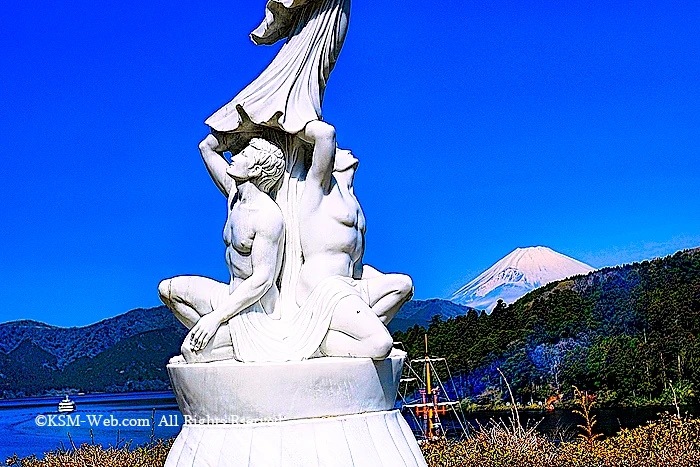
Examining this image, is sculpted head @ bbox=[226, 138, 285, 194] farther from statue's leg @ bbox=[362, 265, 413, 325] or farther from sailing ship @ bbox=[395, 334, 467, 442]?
sailing ship @ bbox=[395, 334, 467, 442]

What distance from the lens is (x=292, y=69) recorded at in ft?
16.1

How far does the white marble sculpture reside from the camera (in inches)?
169

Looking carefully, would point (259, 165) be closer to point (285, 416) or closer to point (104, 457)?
point (285, 416)

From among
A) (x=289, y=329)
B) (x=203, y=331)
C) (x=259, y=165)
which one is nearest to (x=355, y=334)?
(x=289, y=329)

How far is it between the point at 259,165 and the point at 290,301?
2.52 feet

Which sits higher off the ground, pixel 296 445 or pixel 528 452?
pixel 296 445

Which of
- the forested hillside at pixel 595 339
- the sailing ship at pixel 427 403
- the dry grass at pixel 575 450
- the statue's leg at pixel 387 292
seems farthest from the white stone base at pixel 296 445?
the forested hillside at pixel 595 339

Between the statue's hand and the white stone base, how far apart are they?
1.39ft

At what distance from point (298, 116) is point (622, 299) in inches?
1561

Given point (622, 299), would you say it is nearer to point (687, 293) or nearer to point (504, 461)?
point (687, 293)

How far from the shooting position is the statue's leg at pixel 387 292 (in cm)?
483

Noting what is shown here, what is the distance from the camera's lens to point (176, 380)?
15.0 feet

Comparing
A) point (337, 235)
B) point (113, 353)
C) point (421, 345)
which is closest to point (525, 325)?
point (421, 345)

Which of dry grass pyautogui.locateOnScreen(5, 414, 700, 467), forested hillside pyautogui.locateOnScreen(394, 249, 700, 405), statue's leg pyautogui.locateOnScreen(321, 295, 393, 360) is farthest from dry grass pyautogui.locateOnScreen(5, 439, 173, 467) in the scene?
forested hillside pyautogui.locateOnScreen(394, 249, 700, 405)
